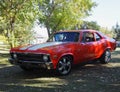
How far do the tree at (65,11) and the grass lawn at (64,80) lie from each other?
18691 millimetres

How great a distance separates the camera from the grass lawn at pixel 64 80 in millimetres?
7559

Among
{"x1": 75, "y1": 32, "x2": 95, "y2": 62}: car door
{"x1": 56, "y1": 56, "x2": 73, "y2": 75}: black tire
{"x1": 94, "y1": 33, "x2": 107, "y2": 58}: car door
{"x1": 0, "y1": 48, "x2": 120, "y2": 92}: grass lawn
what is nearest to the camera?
{"x1": 0, "y1": 48, "x2": 120, "y2": 92}: grass lawn

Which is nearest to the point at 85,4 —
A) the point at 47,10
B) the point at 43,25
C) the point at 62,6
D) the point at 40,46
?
the point at 62,6

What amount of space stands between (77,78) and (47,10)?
928 inches

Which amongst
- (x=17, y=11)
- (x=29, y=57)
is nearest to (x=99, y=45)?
(x=29, y=57)

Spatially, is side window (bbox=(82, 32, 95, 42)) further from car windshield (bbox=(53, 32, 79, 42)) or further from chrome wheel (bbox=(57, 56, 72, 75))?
chrome wheel (bbox=(57, 56, 72, 75))

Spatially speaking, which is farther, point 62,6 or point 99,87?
point 62,6

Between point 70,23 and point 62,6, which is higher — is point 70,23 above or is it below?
below

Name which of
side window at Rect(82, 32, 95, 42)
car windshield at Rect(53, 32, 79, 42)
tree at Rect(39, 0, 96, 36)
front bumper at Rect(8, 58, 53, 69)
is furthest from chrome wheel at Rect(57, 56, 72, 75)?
tree at Rect(39, 0, 96, 36)

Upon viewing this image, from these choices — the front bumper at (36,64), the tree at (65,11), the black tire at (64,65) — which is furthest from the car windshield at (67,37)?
the tree at (65,11)

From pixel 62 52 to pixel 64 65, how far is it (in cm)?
53

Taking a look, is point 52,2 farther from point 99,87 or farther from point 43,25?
point 99,87

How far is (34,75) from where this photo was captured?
31.5 feet

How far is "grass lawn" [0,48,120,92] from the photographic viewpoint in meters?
7.56
